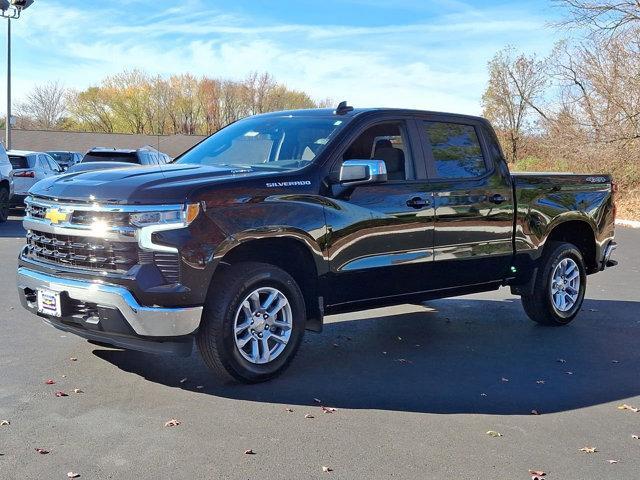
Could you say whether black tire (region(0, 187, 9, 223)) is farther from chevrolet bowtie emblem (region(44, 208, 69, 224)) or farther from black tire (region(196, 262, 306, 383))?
black tire (region(196, 262, 306, 383))

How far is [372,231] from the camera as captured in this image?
5773mm

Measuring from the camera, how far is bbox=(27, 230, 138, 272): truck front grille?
483cm

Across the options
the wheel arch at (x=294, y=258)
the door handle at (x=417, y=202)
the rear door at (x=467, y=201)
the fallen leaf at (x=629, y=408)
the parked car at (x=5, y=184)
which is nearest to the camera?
the fallen leaf at (x=629, y=408)

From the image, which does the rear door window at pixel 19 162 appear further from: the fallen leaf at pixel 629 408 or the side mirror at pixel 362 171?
the fallen leaf at pixel 629 408

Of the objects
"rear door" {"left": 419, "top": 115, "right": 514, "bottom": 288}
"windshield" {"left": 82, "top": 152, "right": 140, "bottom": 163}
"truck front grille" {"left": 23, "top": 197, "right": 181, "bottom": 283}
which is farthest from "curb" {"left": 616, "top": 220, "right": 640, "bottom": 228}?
"truck front grille" {"left": 23, "top": 197, "right": 181, "bottom": 283}

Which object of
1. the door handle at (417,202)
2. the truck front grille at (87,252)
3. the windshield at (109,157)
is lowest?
the truck front grille at (87,252)

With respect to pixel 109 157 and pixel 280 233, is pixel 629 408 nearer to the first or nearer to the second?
pixel 280 233

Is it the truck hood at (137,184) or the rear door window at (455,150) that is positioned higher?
the rear door window at (455,150)

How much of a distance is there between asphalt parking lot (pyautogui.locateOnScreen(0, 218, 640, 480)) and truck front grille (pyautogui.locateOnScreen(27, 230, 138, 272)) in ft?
2.84

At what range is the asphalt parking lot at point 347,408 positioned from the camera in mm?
3908

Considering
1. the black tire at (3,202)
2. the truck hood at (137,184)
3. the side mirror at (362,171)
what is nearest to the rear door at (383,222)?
the side mirror at (362,171)

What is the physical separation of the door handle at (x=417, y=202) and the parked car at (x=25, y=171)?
13436 millimetres

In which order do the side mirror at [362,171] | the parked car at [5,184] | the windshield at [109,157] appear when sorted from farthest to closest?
the windshield at [109,157], the parked car at [5,184], the side mirror at [362,171]

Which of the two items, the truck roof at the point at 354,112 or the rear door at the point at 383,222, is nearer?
the rear door at the point at 383,222
